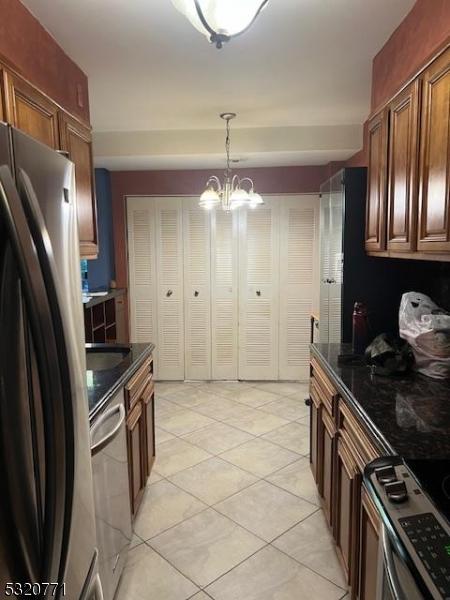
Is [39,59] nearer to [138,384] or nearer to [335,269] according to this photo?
[138,384]

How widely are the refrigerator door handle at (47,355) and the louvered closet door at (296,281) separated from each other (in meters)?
4.06

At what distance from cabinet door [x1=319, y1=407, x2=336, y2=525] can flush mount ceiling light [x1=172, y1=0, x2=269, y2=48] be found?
1693 mm

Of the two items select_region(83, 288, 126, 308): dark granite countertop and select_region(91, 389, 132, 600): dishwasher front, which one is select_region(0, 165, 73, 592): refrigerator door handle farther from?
select_region(83, 288, 126, 308): dark granite countertop

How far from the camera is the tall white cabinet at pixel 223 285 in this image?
181 inches

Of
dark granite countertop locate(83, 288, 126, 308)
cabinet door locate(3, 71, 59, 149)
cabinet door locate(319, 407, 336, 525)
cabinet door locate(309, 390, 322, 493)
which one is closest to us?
cabinet door locate(3, 71, 59, 149)

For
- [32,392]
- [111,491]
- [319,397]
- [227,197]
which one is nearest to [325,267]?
[227,197]

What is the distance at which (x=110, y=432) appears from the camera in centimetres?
170

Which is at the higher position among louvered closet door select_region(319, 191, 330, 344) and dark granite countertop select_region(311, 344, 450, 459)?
louvered closet door select_region(319, 191, 330, 344)

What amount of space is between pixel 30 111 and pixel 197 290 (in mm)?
3150

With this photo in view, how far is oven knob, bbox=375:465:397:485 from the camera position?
45.3 inches

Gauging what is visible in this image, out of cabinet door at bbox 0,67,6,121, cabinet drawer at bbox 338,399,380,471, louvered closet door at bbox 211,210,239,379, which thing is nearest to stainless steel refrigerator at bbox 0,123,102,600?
cabinet door at bbox 0,67,6,121

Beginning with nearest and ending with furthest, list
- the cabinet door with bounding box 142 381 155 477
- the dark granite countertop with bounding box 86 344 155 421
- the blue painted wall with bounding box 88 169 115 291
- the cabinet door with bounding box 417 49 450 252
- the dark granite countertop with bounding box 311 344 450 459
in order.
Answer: the dark granite countertop with bounding box 311 344 450 459 → the cabinet door with bounding box 417 49 450 252 → the dark granite countertop with bounding box 86 344 155 421 → the cabinet door with bounding box 142 381 155 477 → the blue painted wall with bounding box 88 169 115 291

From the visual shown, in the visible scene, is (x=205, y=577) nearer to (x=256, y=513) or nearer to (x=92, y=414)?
(x=256, y=513)

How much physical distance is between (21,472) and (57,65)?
83.3 inches
